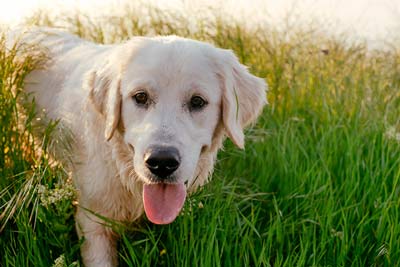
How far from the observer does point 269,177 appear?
4.20 m

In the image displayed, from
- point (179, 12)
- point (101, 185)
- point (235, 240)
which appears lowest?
point (235, 240)

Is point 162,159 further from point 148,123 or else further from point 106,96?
point 106,96

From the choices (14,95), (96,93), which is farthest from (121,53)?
(14,95)

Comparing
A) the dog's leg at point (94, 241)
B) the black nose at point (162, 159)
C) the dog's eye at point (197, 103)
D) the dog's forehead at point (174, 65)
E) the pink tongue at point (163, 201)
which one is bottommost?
the dog's leg at point (94, 241)

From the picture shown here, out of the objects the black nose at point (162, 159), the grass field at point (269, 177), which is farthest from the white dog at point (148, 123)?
the grass field at point (269, 177)

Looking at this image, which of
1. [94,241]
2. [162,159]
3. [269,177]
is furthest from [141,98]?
[269,177]

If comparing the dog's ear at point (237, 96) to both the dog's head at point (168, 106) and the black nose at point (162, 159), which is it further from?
the black nose at point (162, 159)

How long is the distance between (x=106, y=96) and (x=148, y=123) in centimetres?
50

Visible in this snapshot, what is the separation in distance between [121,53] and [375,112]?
2.48 meters

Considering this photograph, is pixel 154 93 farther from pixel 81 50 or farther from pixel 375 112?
pixel 375 112

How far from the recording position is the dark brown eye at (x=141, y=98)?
10.3ft

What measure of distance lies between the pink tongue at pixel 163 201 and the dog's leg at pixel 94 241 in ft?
1.25

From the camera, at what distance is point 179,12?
5539mm

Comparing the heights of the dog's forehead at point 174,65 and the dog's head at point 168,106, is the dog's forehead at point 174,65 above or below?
above
